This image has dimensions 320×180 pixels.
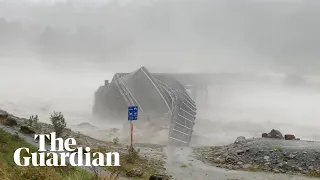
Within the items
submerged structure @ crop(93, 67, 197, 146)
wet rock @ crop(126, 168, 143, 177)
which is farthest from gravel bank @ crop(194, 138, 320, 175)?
submerged structure @ crop(93, 67, 197, 146)

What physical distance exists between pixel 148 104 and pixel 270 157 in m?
19.8

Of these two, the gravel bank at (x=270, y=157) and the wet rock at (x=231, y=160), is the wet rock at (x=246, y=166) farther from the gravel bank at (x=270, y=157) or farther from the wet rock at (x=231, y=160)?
the wet rock at (x=231, y=160)

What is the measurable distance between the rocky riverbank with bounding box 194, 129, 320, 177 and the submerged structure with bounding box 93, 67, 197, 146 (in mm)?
8572

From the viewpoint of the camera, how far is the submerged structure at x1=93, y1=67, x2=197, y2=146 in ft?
108

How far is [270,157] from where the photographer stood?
19297 mm

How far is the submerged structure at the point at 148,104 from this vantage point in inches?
1299

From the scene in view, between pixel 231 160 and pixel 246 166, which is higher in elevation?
pixel 231 160

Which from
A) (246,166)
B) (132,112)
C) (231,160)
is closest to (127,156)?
(132,112)

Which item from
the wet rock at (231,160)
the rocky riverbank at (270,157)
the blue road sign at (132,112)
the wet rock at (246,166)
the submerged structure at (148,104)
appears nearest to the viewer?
the rocky riverbank at (270,157)

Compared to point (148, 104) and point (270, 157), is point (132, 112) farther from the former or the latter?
point (148, 104)

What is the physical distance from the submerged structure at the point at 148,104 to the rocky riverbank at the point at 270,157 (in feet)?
28.1

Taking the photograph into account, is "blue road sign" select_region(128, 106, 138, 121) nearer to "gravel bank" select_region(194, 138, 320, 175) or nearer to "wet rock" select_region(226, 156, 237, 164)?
"gravel bank" select_region(194, 138, 320, 175)

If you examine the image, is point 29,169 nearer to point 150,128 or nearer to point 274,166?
point 274,166

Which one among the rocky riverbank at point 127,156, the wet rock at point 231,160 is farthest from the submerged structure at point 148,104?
the wet rock at point 231,160
